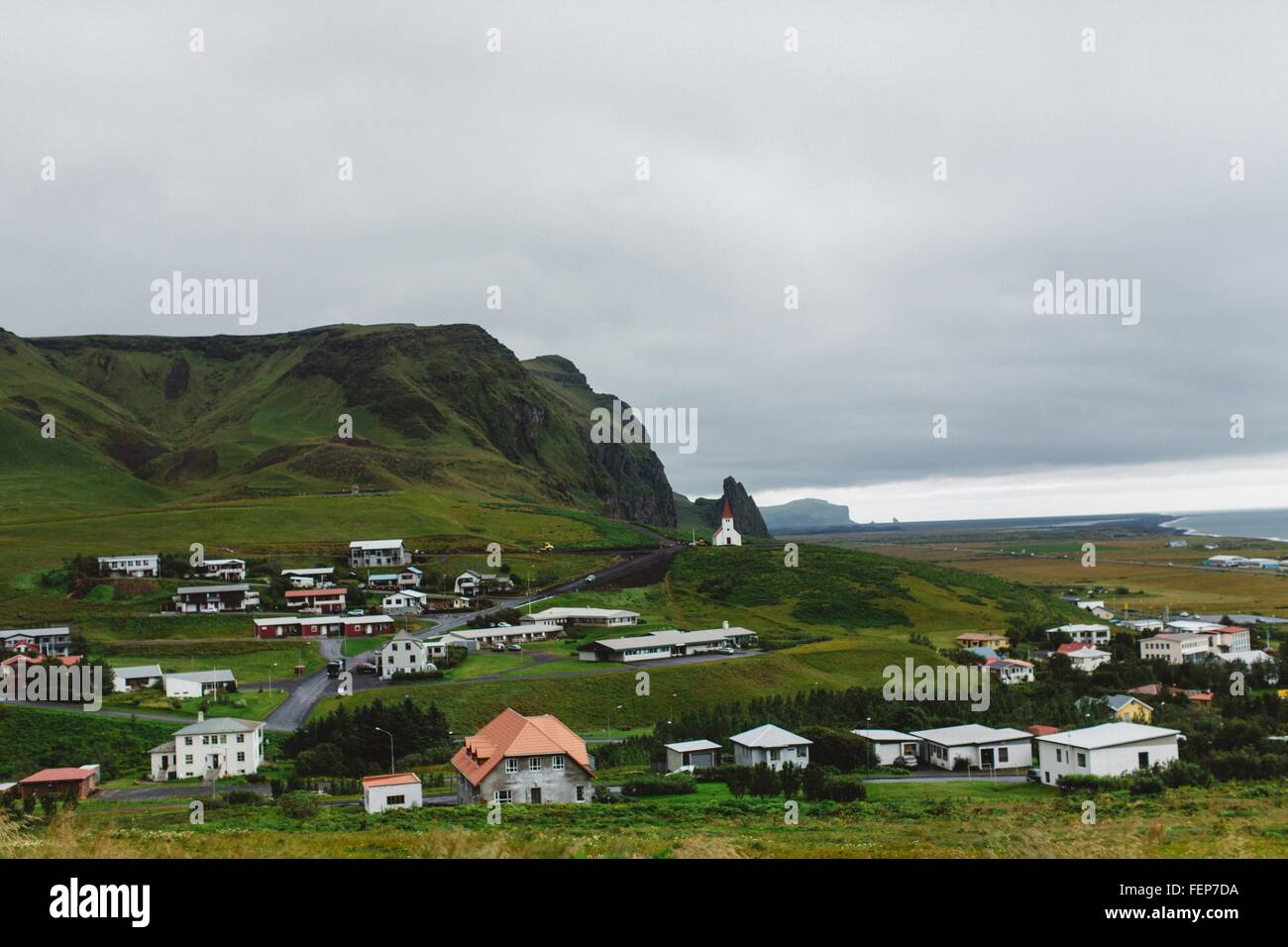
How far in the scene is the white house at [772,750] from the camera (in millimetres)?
42500

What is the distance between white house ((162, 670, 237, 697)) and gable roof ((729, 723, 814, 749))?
33937 mm

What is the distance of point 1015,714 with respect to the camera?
55.7 metres

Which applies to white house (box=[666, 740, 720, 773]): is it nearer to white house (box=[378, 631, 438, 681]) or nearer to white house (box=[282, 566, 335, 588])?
white house (box=[378, 631, 438, 681])

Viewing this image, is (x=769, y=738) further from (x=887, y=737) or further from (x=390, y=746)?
(x=390, y=746)

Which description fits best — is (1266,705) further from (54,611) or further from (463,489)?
(463,489)

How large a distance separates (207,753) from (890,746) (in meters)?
34.1

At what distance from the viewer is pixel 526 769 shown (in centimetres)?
3609

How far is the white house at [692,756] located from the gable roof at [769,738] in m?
1.44

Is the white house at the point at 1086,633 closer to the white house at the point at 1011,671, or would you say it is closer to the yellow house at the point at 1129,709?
the white house at the point at 1011,671

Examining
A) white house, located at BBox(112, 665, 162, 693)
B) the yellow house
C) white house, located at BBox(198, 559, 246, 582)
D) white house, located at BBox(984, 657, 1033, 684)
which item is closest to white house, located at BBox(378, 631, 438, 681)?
white house, located at BBox(112, 665, 162, 693)

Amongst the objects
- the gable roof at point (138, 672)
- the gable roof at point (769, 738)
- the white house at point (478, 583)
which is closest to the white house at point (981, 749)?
the gable roof at point (769, 738)
